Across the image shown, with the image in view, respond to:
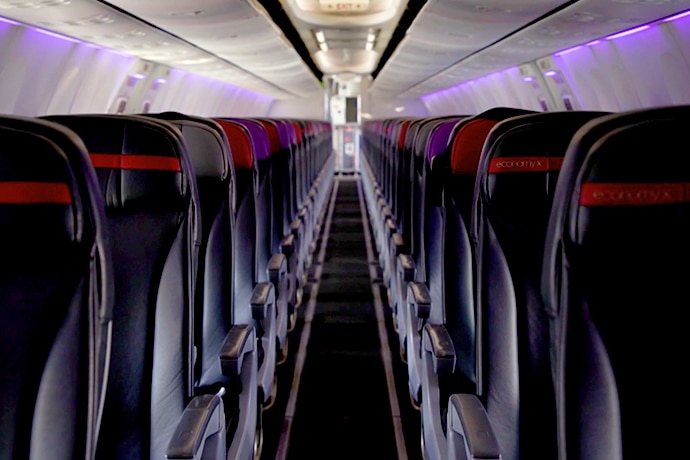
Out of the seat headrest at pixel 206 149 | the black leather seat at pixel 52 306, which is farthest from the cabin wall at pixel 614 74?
the black leather seat at pixel 52 306

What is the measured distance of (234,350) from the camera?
98.0 inches

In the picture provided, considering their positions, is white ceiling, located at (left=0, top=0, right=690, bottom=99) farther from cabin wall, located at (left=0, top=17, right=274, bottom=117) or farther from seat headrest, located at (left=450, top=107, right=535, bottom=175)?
seat headrest, located at (left=450, top=107, right=535, bottom=175)

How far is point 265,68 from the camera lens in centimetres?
1184

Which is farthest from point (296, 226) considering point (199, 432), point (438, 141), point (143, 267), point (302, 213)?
point (199, 432)

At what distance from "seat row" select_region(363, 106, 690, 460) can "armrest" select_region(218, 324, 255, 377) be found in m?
0.76

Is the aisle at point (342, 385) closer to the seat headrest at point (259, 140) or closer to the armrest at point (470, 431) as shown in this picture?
the armrest at point (470, 431)

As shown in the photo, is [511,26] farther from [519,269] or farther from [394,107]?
Result: [394,107]

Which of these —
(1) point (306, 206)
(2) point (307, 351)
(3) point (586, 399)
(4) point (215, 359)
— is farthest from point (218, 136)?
(1) point (306, 206)

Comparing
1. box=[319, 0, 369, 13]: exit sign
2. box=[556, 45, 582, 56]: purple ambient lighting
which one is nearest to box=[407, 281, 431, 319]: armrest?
box=[556, 45, 582, 56]: purple ambient lighting

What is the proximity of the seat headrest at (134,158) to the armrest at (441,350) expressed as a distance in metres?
1.18

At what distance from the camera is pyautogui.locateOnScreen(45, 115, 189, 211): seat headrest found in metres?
1.87

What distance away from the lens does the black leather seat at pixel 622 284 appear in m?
A: 1.27

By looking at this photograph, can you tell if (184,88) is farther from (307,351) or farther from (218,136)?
(218,136)

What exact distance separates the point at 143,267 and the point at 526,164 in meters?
1.18
